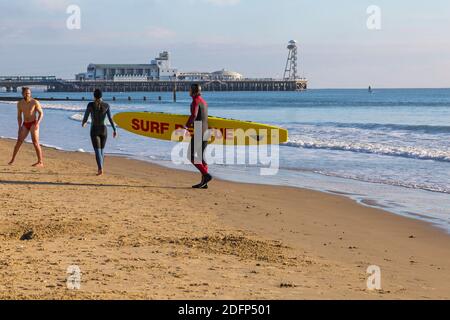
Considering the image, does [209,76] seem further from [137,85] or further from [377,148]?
[377,148]

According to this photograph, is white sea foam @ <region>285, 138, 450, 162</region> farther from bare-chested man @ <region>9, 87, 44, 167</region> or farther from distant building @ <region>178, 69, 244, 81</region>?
distant building @ <region>178, 69, 244, 81</region>

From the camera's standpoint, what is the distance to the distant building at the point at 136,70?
557ft

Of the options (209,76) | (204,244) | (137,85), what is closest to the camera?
(204,244)

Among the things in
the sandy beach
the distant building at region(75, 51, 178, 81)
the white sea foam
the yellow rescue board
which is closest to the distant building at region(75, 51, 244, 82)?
the distant building at region(75, 51, 178, 81)

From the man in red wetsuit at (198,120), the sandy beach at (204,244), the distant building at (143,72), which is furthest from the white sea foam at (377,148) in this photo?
the distant building at (143,72)

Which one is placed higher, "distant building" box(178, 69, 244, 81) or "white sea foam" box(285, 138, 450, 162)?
"distant building" box(178, 69, 244, 81)

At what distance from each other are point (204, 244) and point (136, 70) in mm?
168033

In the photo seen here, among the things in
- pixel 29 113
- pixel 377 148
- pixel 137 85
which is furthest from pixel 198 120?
pixel 137 85

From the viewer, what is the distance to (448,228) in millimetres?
8891

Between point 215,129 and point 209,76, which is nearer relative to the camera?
point 215,129

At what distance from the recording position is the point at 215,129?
1495cm

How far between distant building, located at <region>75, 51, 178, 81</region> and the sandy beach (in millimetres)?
158174

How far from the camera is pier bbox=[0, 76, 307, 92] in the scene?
147438 millimetres
